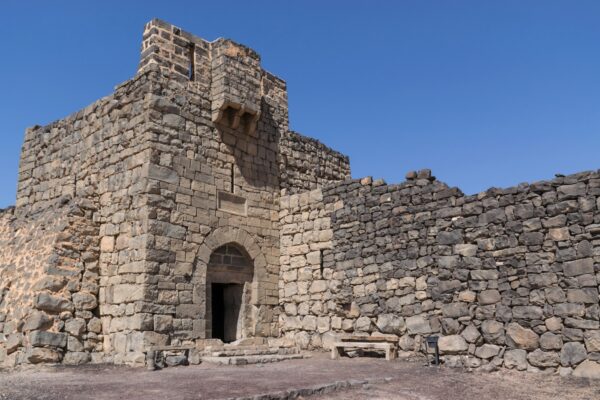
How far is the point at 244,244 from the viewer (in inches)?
475

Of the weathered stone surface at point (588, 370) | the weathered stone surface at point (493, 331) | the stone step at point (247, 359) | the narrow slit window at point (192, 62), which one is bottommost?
the weathered stone surface at point (588, 370)

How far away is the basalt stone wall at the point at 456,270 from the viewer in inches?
327

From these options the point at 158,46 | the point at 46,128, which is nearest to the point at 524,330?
the point at 158,46

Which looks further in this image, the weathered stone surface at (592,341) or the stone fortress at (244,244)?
the stone fortress at (244,244)

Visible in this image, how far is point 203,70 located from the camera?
1216 centimetres

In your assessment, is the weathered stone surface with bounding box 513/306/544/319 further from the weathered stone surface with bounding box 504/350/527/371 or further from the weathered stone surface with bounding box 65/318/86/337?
the weathered stone surface with bounding box 65/318/86/337

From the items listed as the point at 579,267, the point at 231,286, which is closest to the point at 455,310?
the point at 579,267

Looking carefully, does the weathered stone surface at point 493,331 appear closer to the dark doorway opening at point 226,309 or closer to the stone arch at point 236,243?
the stone arch at point 236,243

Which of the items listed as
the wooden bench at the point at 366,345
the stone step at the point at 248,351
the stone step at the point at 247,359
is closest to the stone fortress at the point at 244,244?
the wooden bench at the point at 366,345

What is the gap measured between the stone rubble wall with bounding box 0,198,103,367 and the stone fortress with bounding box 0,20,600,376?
1.4 inches

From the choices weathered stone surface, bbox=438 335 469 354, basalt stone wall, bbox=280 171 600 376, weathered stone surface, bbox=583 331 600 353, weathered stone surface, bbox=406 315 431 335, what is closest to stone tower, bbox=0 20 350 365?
basalt stone wall, bbox=280 171 600 376

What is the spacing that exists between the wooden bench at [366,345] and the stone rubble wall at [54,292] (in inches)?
166

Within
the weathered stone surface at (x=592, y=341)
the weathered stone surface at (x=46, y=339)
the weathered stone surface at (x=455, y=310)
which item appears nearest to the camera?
the weathered stone surface at (x=592, y=341)

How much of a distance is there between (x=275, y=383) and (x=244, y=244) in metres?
5.38
